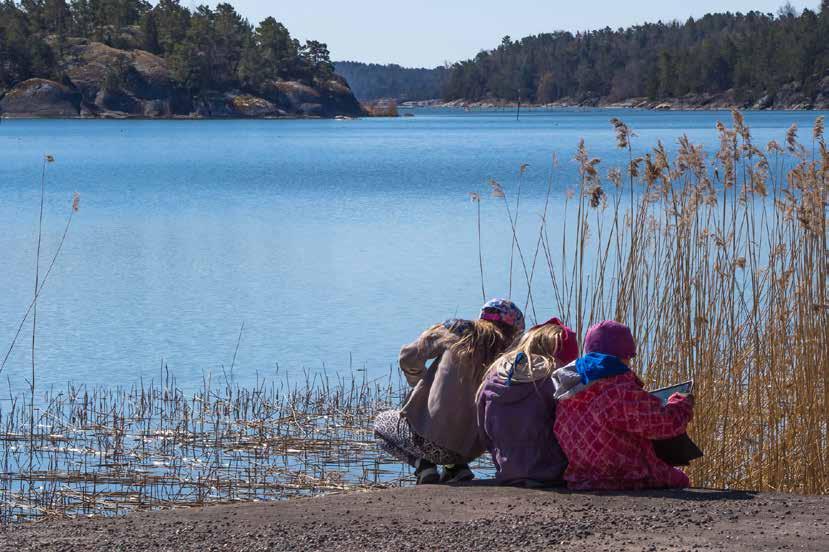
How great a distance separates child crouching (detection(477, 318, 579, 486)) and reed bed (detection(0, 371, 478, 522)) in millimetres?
1904

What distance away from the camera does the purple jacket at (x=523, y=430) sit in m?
5.55

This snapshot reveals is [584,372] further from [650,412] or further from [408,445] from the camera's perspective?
[408,445]

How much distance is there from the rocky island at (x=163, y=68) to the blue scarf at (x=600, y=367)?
11233cm

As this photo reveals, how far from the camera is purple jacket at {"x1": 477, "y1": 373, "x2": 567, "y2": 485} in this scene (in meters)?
5.55

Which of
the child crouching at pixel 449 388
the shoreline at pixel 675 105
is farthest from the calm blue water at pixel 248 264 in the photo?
the shoreline at pixel 675 105

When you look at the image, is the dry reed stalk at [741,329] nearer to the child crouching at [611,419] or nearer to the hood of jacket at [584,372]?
the child crouching at [611,419]

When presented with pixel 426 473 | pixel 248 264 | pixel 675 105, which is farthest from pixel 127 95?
pixel 426 473

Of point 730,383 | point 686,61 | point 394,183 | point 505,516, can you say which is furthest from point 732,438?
point 686,61

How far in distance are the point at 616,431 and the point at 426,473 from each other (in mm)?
1202

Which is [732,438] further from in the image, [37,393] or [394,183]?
[394,183]

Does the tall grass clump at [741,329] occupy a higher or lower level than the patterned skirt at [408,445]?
higher

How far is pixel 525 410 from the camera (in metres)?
5.55

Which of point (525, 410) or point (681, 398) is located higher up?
point (681, 398)

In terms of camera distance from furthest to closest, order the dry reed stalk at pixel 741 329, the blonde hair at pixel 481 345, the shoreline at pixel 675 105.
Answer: the shoreline at pixel 675 105, the dry reed stalk at pixel 741 329, the blonde hair at pixel 481 345
